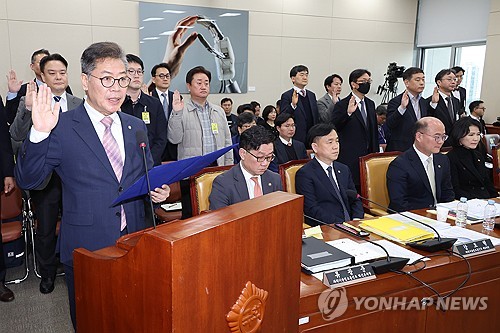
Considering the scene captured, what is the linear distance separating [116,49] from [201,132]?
6.64 feet

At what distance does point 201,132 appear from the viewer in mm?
3666

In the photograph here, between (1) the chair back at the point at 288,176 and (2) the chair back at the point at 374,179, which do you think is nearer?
(1) the chair back at the point at 288,176

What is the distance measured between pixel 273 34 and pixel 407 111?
4.27 meters

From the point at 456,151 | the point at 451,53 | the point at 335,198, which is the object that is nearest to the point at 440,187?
the point at 456,151

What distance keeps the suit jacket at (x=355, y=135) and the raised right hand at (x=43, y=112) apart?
10.7ft

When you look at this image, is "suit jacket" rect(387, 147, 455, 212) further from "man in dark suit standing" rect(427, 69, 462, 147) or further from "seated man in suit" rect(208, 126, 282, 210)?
"man in dark suit standing" rect(427, 69, 462, 147)

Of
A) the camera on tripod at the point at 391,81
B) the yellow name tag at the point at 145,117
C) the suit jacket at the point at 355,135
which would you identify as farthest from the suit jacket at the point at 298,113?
the camera on tripod at the point at 391,81

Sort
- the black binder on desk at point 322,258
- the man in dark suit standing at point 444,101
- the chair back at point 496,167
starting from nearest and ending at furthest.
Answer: the black binder on desk at point 322,258 → the chair back at point 496,167 → the man in dark suit standing at point 444,101

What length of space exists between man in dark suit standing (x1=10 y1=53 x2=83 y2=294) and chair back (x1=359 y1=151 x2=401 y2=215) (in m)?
2.15

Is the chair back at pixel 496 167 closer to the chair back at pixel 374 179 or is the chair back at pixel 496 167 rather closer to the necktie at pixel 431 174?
the necktie at pixel 431 174

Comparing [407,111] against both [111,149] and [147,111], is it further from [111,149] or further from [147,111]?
[111,149]

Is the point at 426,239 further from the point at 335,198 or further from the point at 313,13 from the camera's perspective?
the point at 313,13

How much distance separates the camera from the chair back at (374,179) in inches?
129

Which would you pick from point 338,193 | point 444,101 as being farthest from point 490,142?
point 338,193
